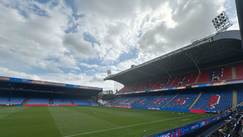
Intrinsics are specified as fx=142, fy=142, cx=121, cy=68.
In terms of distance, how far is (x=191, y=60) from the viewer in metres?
33.8

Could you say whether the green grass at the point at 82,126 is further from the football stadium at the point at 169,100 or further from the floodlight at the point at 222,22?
the floodlight at the point at 222,22

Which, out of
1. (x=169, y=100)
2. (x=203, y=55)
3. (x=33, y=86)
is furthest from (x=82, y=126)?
(x=33, y=86)

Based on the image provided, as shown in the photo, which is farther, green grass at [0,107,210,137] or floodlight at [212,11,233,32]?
floodlight at [212,11,233,32]

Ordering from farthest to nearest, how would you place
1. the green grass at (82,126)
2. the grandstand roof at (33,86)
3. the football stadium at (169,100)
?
the grandstand roof at (33,86) → the football stadium at (169,100) → the green grass at (82,126)

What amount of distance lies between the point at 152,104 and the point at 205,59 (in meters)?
17.0

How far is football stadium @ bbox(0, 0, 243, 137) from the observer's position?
12.6 metres

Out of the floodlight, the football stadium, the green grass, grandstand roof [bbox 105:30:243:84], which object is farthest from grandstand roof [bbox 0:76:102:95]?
the floodlight

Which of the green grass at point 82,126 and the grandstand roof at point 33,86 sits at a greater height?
the grandstand roof at point 33,86

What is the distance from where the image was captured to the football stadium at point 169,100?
41.4 feet

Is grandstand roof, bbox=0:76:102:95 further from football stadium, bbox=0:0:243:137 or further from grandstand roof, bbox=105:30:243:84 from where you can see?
grandstand roof, bbox=105:30:243:84

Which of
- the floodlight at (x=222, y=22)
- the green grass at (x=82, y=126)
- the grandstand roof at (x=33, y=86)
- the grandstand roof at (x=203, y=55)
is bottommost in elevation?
the green grass at (x=82, y=126)

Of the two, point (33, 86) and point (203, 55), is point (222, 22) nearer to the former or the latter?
point (203, 55)

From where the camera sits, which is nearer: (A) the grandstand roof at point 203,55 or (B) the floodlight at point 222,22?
(A) the grandstand roof at point 203,55

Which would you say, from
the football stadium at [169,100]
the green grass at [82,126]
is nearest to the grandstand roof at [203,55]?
the football stadium at [169,100]
